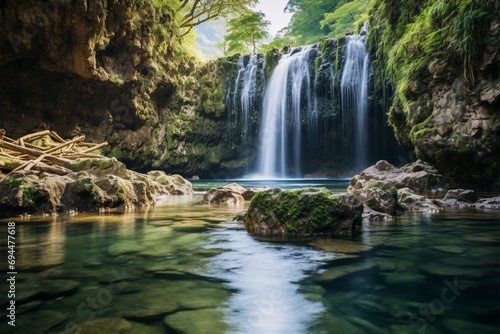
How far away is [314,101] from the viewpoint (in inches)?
936

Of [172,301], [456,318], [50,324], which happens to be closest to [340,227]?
[456,318]

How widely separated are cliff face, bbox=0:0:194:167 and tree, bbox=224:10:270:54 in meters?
6.99

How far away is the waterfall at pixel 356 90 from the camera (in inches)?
839

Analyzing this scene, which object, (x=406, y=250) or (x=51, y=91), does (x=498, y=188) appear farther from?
(x=51, y=91)

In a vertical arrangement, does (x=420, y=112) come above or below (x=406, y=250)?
above

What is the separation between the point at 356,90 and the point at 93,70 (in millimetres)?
14674

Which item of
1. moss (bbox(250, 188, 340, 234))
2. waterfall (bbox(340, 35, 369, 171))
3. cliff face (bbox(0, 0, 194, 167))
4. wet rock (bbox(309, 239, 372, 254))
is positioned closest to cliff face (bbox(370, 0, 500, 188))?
moss (bbox(250, 188, 340, 234))

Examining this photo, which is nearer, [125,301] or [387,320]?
[387,320]

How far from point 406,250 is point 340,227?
38.1 inches

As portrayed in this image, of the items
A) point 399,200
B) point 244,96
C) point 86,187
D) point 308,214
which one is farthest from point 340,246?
point 244,96

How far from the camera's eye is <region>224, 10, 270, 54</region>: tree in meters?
29.4

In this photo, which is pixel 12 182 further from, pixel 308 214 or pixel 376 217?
pixel 376 217

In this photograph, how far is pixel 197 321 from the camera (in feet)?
6.82

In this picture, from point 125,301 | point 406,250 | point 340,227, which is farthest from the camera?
point 340,227
